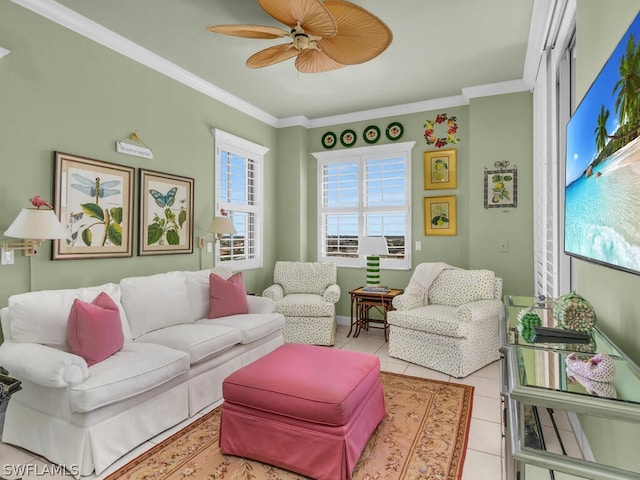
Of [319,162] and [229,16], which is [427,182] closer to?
[319,162]

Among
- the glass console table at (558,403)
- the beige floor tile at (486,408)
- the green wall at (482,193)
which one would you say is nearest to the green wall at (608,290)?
the glass console table at (558,403)

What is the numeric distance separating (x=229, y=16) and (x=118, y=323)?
7.62 ft

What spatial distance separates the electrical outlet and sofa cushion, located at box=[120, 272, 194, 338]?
2.35 ft

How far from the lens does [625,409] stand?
3.14 feet

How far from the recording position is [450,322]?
335 cm

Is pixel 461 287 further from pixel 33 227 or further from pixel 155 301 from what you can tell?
pixel 33 227

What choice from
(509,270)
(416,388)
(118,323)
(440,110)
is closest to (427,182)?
(440,110)

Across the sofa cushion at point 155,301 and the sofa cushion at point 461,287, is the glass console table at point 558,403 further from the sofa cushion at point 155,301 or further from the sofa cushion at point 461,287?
the sofa cushion at point 155,301

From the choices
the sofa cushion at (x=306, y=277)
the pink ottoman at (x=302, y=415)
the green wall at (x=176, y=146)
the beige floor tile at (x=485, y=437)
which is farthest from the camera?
the sofa cushion at (x=306, y=277)

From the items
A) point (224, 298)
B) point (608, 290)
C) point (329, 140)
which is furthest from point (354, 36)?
point (329, 140)

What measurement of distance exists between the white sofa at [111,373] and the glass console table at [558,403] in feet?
6.39

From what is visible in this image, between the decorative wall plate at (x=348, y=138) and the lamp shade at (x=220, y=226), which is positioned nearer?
the lamp shade at (x=220, y=226)

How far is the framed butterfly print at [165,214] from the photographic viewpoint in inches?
133

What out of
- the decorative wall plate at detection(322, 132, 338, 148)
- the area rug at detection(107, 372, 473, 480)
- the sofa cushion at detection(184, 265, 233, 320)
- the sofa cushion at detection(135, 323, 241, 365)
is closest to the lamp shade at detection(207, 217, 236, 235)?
the sofa cushion at detection(184, 265, 233, 320)
